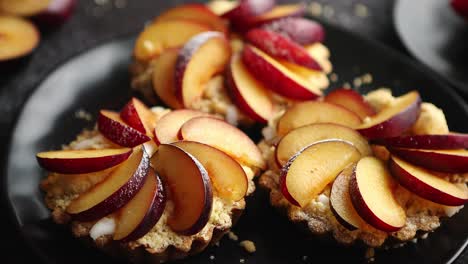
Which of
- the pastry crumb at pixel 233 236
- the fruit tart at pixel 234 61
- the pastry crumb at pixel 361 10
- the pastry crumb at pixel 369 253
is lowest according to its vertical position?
the pastry crumb at pixel 369 253

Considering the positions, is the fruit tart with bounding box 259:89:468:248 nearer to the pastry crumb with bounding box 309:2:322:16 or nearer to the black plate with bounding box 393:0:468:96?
the black plate with bounding box 393:0:468:96

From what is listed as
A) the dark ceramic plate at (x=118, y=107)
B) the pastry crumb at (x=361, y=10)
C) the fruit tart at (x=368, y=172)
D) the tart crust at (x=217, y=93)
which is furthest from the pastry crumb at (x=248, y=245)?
the pastry crumb at (x=361, y=10)

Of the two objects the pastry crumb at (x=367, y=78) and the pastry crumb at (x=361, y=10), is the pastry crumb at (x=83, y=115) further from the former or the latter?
the pastry crumb at (x=361, y=10)

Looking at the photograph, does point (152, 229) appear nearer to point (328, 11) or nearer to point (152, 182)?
point (152, 182)

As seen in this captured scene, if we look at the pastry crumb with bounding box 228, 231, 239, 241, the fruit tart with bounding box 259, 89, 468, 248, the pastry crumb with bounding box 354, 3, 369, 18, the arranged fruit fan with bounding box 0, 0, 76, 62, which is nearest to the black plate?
the pastry crumb with bounding box 354, 3, 369, 18

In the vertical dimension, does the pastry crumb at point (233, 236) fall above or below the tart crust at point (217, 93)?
below

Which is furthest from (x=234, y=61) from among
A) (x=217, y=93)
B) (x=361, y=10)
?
(x=361, y=10)
